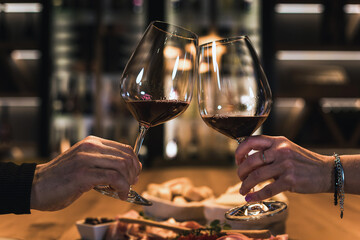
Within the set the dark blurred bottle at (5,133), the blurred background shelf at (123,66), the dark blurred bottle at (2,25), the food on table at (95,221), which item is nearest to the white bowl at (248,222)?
the food on table at (95,221)

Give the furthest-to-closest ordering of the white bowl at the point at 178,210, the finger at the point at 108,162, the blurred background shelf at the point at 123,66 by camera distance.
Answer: the blurred background shelf at the point at 123,66 → the white bowl at the point at 178,210 → the finger at the point at 108,162

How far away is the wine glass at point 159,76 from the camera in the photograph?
0.68 meters

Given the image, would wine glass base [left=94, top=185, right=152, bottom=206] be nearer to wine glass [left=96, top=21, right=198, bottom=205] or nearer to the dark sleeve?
wine glass [left=96, top=21, right=198, bottom=205]

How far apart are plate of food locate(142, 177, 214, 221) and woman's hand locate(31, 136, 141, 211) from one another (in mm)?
256

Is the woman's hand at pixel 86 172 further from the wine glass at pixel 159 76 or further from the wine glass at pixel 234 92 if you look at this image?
the wine glass at pixel 234 92

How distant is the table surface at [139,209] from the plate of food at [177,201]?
0.13 meters

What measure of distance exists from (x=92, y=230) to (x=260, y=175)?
32 cm

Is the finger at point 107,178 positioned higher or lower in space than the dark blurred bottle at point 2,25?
lower

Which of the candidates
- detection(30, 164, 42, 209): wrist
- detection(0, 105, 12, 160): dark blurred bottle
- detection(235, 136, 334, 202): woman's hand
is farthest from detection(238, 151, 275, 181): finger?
detection(0, 105, 12, 160): dark blurred bottle

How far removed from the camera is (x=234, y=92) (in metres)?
0.68

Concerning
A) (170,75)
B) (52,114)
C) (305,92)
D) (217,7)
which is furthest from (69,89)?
(170,75)

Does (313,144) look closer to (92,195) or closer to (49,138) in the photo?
(49,138)

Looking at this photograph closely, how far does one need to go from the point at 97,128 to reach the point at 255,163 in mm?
2407

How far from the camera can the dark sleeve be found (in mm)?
669
